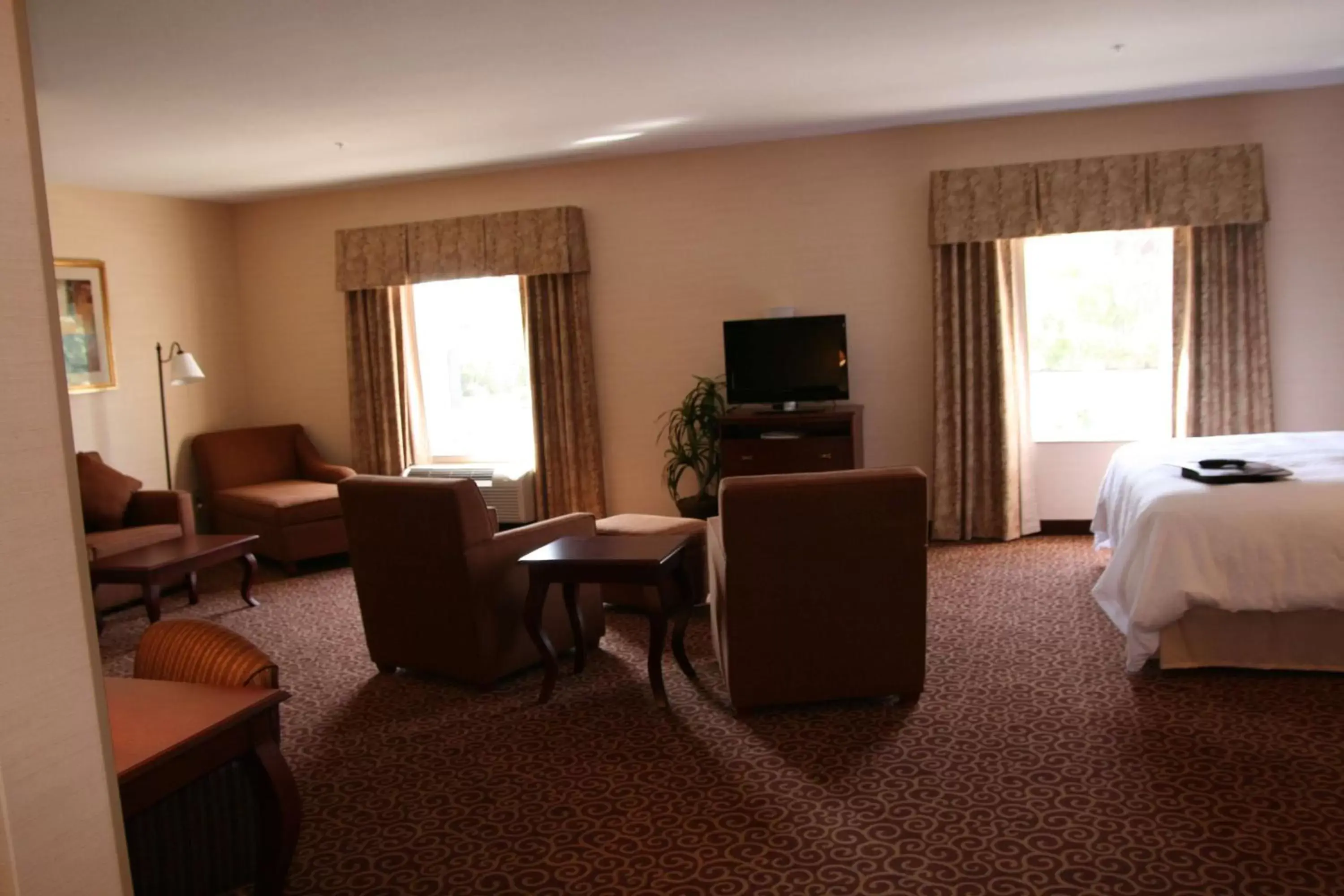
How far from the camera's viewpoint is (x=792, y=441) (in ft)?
20.8

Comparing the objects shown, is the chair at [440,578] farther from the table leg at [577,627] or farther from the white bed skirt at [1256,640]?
the white bed skirt at [1256,640]

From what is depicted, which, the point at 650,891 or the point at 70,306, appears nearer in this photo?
the point at 650,891

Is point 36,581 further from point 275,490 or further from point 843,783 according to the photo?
point 275,490

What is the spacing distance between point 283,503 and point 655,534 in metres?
2.92

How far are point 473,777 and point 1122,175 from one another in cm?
526

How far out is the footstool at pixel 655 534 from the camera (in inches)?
194

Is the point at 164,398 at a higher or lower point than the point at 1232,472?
higher

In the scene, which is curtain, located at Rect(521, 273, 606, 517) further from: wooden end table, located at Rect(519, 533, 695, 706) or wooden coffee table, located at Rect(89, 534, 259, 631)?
wooden end table, located at Rect(519, 533, 695, 706)

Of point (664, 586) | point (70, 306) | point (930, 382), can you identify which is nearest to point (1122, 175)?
point (930, 382)

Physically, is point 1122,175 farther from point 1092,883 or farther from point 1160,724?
point 1092,883

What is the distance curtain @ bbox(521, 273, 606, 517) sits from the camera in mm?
7363

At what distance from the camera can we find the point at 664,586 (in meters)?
3.96

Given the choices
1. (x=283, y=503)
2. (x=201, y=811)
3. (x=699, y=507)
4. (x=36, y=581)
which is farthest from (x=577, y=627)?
(x=283, y=503)

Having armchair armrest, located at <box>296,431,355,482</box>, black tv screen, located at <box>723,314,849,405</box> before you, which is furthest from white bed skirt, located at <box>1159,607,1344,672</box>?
armchair armrest, located at <box>296,431,355,482</box>
